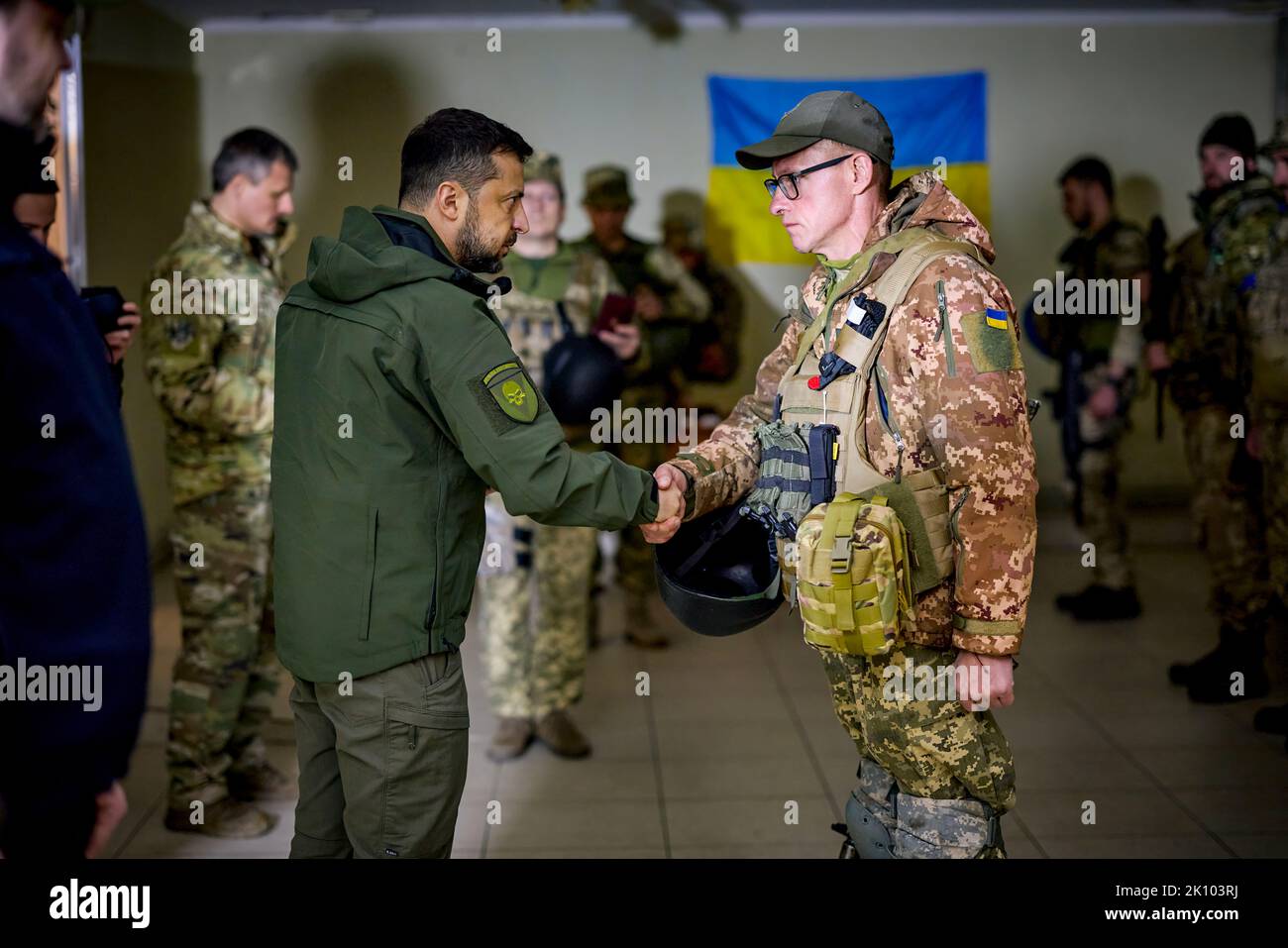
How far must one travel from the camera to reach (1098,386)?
17.2 feet

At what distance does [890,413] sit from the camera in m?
2.16

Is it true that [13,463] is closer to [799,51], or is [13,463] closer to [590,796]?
[590,796]

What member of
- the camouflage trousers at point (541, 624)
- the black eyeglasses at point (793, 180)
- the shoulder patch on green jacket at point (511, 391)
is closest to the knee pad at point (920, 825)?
the shoulder patch on green jacket at point (511, 391)

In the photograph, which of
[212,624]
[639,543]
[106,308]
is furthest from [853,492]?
[639,543]

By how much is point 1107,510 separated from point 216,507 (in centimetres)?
382

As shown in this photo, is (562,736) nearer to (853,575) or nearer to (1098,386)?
(853,575)

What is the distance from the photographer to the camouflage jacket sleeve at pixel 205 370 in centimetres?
310

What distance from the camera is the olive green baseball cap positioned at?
2.19m

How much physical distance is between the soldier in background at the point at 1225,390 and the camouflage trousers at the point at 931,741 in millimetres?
2341

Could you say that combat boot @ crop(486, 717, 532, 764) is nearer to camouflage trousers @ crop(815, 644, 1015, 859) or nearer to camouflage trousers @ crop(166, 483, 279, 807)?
camouflage trousers @ crop(166, 483, 279, 807)

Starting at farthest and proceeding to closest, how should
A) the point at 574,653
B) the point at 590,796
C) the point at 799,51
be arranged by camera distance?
the point at 799,51
the point at 574,653
the point at 590,796

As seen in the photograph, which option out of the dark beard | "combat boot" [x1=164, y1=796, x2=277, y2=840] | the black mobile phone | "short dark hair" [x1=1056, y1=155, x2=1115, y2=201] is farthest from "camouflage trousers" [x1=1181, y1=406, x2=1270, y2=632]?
the black mobile phone
